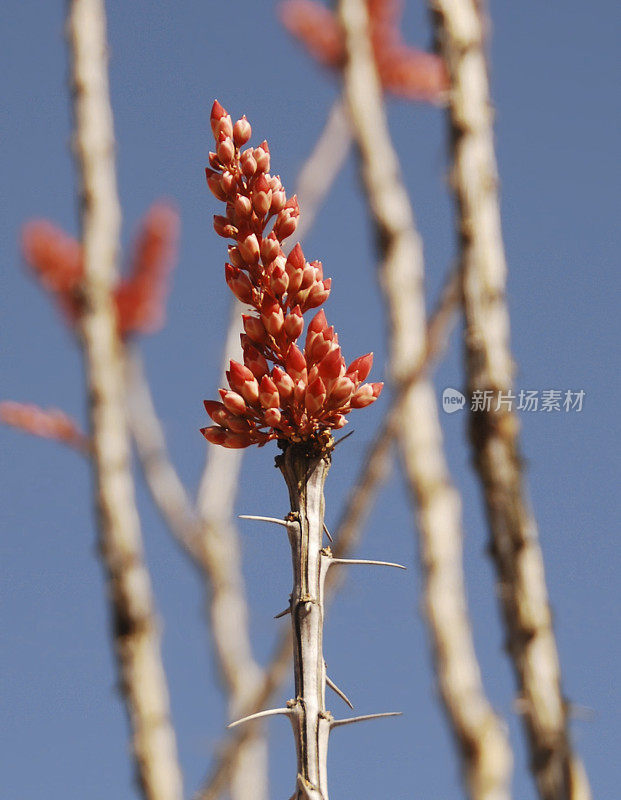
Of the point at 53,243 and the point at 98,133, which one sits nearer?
the point at 98,133

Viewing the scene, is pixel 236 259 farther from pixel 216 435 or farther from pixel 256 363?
pixel 216 435

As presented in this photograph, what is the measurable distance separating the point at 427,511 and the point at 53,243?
2.88 m

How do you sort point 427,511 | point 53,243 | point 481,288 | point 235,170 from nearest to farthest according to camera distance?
point 481,288 → point 235,170 → point 427,511 → point 53,243

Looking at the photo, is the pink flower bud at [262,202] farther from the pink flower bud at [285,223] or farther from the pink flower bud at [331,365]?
the pink flower bud at [331,365]

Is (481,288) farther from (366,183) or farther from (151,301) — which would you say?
(151,301)

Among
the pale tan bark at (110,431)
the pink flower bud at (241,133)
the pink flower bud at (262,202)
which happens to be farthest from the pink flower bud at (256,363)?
the pale tan bark at (110,431)

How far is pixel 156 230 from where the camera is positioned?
4879 mm

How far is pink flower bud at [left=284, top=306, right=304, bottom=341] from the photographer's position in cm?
139

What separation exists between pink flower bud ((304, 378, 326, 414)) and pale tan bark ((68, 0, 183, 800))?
1.61m

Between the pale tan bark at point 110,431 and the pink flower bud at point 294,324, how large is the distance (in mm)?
1618

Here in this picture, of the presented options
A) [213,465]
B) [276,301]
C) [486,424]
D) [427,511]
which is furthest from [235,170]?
[213,465]

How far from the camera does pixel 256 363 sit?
140 centimetres

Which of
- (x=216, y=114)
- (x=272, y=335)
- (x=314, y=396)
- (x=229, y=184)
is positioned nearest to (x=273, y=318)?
(x=272, y=335)

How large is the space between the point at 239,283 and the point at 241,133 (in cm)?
26
